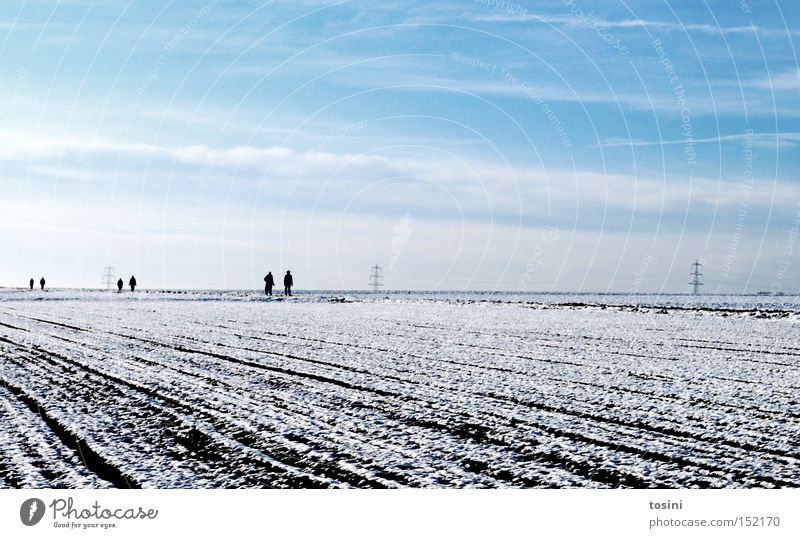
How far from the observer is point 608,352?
12.2m

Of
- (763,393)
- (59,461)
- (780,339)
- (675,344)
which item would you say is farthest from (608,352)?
(59,461)

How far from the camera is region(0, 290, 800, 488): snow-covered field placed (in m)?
4.78

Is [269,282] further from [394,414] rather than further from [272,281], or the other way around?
[394,414]

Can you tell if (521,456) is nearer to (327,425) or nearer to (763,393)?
(327,425)

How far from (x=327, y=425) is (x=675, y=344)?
31.5ft

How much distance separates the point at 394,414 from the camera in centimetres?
665

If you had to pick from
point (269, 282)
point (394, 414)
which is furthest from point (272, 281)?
point (394, 414)
